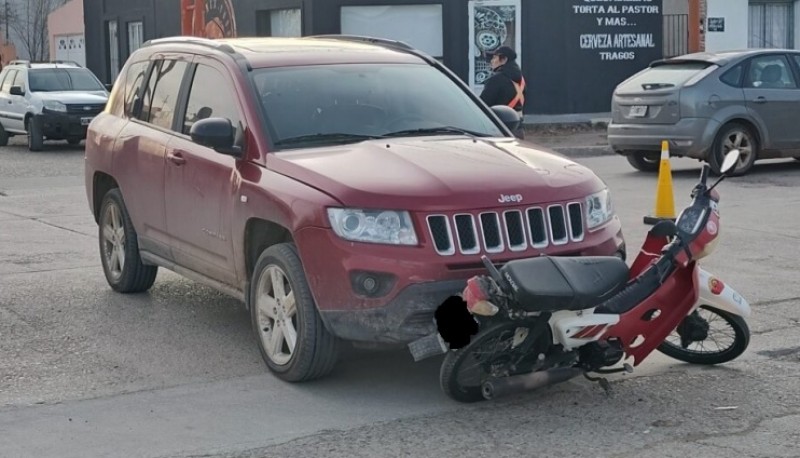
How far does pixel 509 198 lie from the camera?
6.20 metres

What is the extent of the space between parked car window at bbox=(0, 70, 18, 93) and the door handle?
1869 centimetres

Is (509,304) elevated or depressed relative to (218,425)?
elevated

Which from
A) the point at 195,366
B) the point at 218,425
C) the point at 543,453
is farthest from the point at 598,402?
the point at 195,366

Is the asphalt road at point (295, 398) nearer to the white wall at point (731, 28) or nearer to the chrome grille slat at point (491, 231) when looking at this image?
the chrome grille slat at point (491, 231)

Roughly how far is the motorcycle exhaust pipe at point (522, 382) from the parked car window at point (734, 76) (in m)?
11.3

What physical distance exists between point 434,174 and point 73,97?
18892 mm

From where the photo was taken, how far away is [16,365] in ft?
23.2

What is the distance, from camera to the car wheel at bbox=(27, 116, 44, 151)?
23828 mm

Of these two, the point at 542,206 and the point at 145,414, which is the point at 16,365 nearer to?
the point at 145,414

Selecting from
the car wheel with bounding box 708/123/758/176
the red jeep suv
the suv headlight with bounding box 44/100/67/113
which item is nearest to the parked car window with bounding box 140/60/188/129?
the red jeep suv

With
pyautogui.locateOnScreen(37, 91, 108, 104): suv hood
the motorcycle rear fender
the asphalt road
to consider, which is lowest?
the asphalt road

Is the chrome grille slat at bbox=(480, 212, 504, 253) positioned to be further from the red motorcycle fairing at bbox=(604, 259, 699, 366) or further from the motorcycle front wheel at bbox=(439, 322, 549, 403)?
the red motorcycle fairing at bbox=(604, 259, 699, 366)

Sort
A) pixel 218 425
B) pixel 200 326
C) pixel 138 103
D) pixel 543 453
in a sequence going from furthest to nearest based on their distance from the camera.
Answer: pixel 138 103 → pixel 200 326 → pixel 218 425 → pixel 543 453

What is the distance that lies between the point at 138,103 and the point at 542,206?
3.64m
